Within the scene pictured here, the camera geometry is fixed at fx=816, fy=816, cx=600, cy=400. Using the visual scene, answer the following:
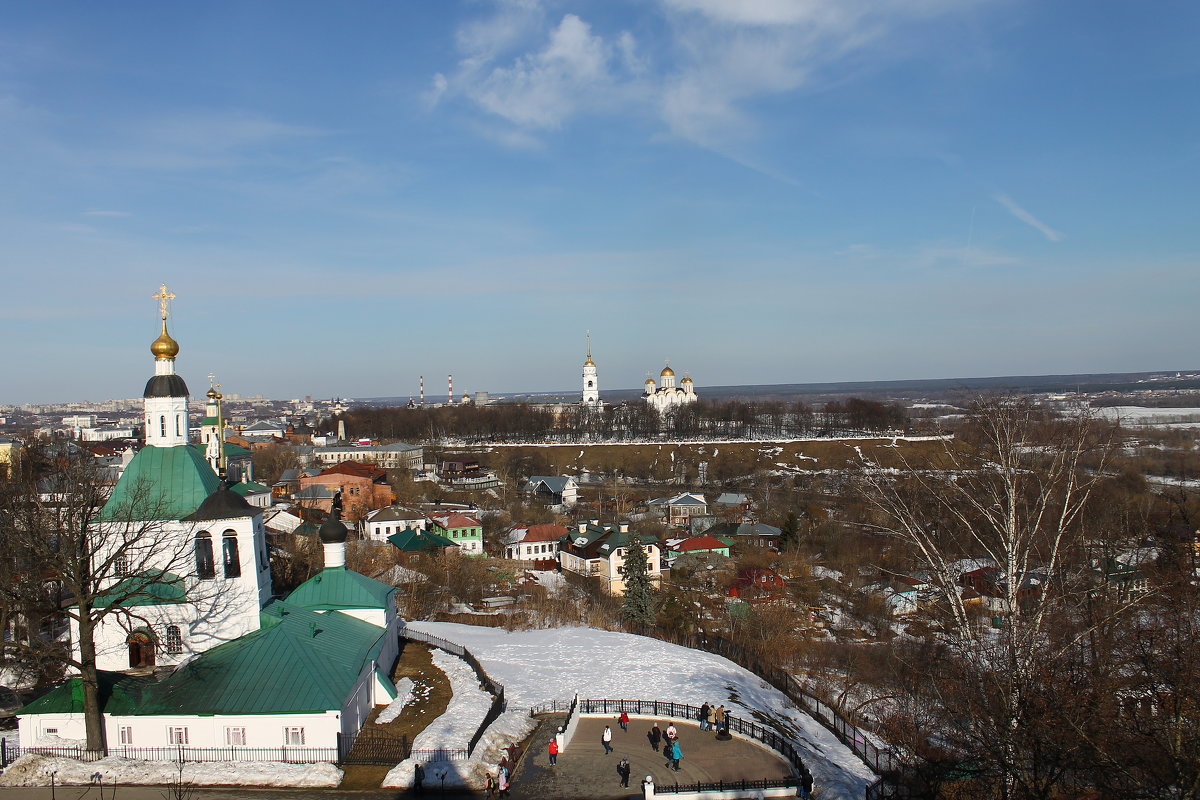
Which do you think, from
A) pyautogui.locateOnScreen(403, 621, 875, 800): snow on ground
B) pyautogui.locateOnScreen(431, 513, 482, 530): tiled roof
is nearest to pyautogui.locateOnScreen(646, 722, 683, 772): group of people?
pyautogui.locateOnScreen(403, 621, 875, 800): snow on ground

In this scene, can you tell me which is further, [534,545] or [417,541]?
[534,545]

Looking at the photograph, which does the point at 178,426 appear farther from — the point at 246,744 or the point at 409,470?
the point at 409,470

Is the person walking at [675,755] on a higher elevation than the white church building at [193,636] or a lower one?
lower

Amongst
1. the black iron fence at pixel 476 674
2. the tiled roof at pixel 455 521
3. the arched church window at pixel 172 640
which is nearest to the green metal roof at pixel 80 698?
the arched church window at pixel 172 640

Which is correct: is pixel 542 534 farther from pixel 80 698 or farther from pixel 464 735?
pixel 80 698

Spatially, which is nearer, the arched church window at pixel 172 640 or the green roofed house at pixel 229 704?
the green roofed house at pixel 229 704

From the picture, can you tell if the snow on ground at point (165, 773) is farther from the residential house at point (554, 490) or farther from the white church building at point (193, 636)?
the residential house at point (554, 490)

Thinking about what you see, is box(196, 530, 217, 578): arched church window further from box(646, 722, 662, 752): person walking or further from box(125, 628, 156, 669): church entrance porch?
box(646, 722, 662, 752): person walking

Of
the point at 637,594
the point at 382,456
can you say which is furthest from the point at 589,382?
the point at 637,594
